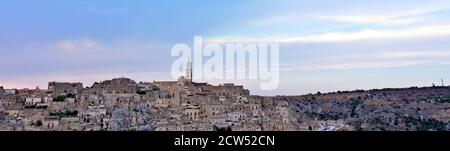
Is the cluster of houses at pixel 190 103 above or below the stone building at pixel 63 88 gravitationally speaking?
below

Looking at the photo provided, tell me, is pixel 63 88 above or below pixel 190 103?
above

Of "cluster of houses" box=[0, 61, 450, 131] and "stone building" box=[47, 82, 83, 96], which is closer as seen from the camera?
"cluster of houses" box=[0, 61, 450, 131]

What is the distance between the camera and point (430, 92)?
19328 mm

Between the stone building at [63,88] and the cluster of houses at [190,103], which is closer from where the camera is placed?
the cluster of houses at [190,103]

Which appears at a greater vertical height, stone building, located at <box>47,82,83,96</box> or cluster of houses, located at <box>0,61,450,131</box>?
stone building, located at <box>47,82,83,96</box>

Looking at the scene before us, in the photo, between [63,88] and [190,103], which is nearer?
[190,103]

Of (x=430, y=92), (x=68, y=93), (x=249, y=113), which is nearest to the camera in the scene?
(x=249, y=113)
